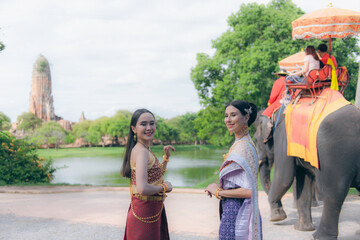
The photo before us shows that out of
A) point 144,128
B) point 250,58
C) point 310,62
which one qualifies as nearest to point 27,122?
point 250,58

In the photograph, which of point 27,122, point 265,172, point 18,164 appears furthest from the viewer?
point 27,122

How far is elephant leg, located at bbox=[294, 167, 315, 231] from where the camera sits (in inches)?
210

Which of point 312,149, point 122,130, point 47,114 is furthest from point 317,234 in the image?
point 47,114

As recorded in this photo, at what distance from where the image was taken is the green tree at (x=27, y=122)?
61.3 meters

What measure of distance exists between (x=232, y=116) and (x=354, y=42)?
1622 cm

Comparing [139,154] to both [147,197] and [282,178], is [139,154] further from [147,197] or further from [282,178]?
[282,178]

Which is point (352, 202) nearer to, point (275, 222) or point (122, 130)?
point (275, 222)

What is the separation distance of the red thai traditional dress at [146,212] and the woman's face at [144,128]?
14 cm

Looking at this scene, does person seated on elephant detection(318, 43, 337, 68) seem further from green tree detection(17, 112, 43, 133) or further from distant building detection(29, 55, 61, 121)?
distant building detection(29, 55, 61, 121)

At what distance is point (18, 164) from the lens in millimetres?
12477

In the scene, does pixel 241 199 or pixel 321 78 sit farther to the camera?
pixel 321 78

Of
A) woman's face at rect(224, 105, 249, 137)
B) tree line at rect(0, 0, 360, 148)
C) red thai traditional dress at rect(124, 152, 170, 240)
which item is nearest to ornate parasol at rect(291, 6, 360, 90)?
woman's face at rect(224, 105, 249, 137)

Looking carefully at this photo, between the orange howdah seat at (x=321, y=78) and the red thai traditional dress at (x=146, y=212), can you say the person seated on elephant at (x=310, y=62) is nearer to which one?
the orange howdah seat at (x=321, y=78)

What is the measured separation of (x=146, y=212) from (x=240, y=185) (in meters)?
0.77
